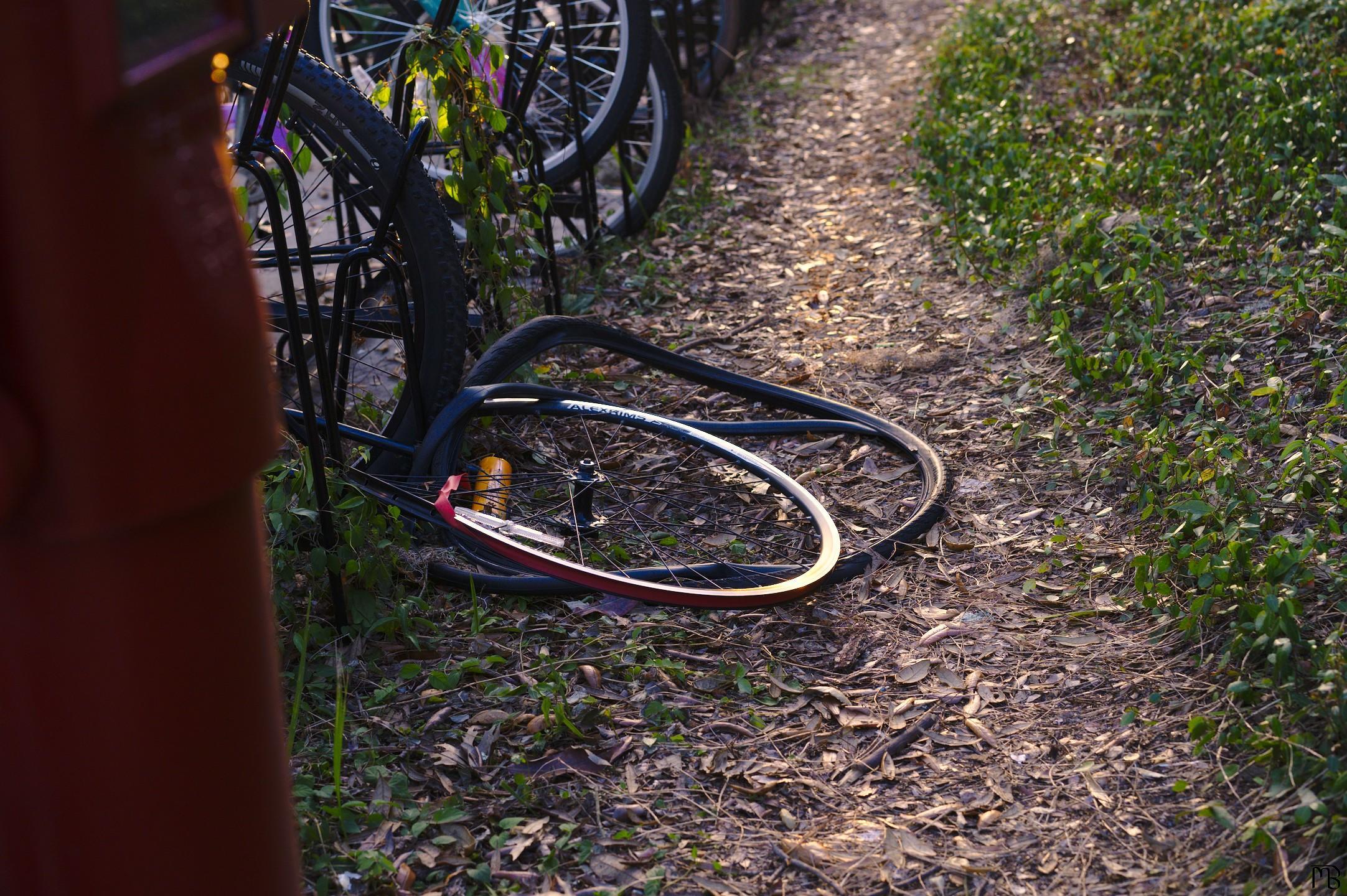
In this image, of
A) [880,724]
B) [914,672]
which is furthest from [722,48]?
[880,724]

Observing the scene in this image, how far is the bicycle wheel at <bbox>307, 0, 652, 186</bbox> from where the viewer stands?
186 inches

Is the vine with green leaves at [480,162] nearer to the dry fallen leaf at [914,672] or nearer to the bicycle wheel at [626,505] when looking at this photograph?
the bicycle wheel at [626,505]

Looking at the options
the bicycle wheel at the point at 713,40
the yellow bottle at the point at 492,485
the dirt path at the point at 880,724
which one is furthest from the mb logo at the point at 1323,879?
the bicycle wheel at the point at 713,40

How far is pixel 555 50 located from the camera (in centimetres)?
504

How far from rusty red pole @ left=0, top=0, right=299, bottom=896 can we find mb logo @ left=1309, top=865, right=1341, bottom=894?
1.69m

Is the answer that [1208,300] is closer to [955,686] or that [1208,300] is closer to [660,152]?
[955,686]

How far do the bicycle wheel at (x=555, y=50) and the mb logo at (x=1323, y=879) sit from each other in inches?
131

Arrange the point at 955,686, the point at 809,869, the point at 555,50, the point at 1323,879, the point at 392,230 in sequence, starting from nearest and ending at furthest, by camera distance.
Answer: the point at 1323,879, the point at 809,869, the point at 955,686, the point at 392,230, the point at 555,50

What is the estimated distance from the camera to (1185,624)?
8.23ft

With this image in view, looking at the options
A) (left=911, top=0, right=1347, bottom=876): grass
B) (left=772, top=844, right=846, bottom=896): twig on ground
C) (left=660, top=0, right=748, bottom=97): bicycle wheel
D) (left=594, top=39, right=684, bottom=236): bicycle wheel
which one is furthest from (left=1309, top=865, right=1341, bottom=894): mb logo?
(left=660, top=0, right=748, bottom=97): bicycle wheel

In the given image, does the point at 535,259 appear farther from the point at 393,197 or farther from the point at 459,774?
the point at 459,774

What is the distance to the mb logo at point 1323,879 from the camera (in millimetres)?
1879

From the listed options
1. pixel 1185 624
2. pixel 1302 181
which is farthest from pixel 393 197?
pixel 1302 181

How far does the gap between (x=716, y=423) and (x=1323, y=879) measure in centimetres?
207
